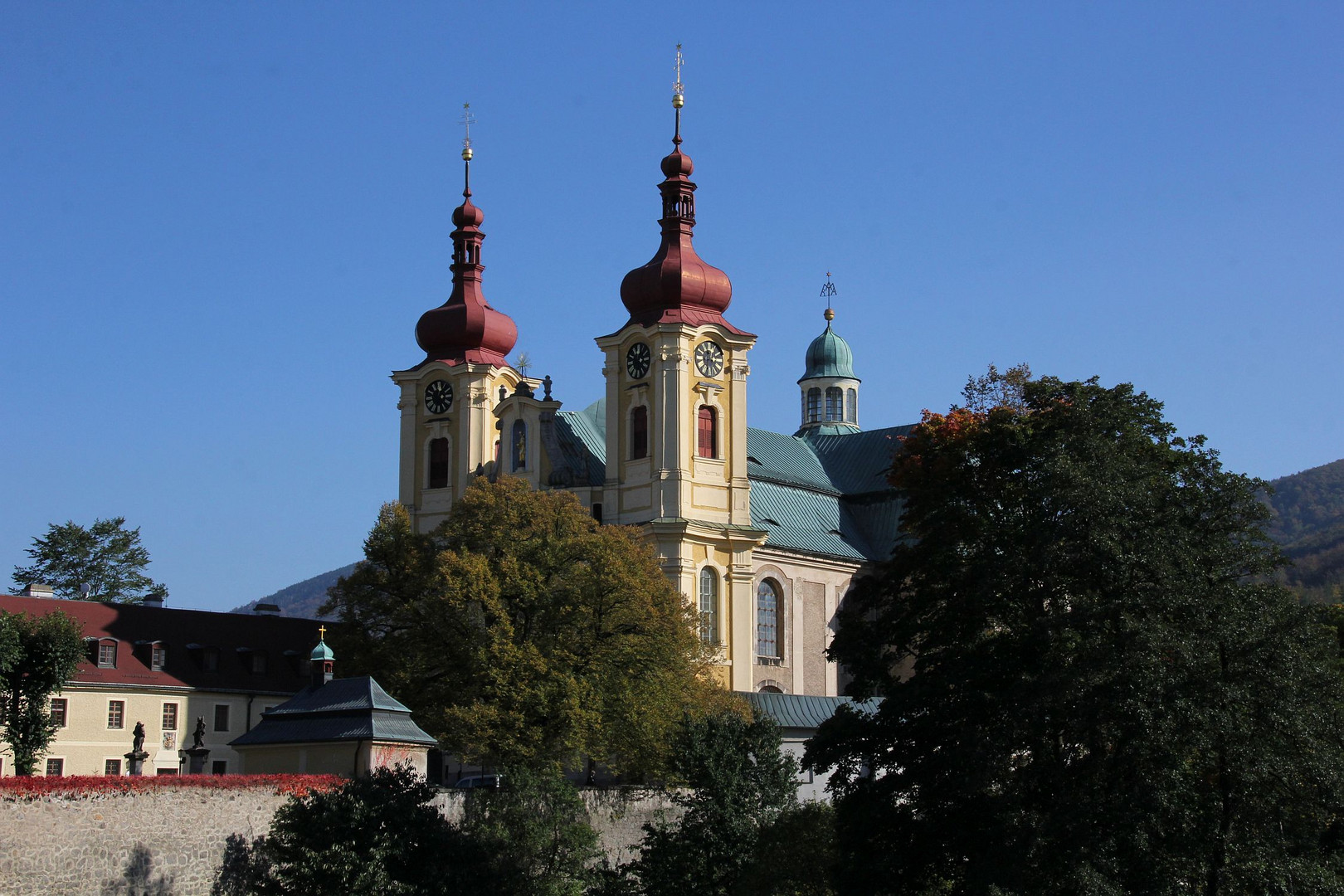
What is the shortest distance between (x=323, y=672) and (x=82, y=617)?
1683 cm

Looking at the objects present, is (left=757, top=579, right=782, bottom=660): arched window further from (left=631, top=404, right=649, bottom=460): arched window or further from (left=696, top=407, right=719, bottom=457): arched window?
(left=631, top=404, right=649, bottom=460): arched window

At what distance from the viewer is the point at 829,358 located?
2958 inches

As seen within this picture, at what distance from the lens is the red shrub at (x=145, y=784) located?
89.6 feet

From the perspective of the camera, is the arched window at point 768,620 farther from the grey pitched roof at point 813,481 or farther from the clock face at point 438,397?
the clock face at point 438,397

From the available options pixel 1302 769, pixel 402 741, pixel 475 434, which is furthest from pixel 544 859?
pixel 475 434

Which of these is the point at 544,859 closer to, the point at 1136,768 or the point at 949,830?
the point at 949,830

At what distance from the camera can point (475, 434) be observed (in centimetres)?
5825

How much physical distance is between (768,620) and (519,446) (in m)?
9.97

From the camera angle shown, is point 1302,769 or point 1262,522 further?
point 1262,522

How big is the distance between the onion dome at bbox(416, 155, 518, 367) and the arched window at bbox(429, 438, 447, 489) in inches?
112

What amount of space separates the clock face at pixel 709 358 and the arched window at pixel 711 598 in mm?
6200

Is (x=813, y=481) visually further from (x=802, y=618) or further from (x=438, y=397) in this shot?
(x=438, y=397)

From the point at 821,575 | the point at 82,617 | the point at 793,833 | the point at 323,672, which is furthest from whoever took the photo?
the point at 821,575

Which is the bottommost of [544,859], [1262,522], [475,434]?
[544,859]
